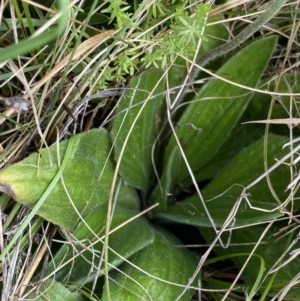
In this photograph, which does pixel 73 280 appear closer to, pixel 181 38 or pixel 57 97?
pixel 57 97

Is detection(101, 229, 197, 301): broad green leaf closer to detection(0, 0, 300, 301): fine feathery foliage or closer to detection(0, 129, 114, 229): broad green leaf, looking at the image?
detection(0, 0, 300, 301): fine feathery foliage

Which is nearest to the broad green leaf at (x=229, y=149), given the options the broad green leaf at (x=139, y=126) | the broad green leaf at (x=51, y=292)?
the broad green leaf at (x=139, y=126)

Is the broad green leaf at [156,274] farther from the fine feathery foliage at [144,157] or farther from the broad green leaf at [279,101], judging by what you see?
the broad green leaf at [279,101]

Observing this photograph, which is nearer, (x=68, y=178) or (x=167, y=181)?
(x=68, y=178)

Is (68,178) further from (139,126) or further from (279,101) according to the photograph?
(279,101)

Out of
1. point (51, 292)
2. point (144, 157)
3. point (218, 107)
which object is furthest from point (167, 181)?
point (51, 292)
